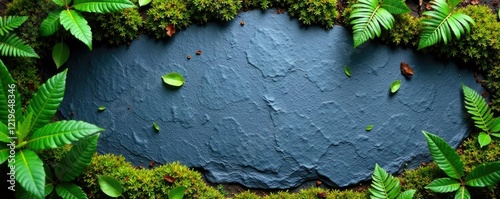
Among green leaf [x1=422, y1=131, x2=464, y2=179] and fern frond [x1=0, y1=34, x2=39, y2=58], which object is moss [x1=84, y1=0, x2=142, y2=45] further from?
green leaf [x1=422, y1=131, x2=464, y2=179]

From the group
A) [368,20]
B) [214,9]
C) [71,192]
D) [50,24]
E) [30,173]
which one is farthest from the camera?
[214,9]

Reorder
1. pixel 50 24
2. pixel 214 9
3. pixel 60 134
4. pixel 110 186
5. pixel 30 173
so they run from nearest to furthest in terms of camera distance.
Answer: pixel 30 173
pixel 60 134
pixel 110 186
pixel 50 24
pixel 214 9

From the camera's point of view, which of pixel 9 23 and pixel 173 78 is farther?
pixel 173 78

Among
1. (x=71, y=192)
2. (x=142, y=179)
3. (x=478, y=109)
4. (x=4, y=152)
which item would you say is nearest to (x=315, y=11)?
(x=478, y=109)

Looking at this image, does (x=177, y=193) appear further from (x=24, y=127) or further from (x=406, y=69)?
(x=406, y=69)

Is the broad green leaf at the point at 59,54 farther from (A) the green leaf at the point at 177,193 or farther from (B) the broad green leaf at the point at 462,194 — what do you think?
(B) the broad green leaf at the point at 462,194

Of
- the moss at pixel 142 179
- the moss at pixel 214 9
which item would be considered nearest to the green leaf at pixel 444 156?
the moss at pixel 142 179

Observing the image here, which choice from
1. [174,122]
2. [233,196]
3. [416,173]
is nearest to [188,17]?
[174,122]
